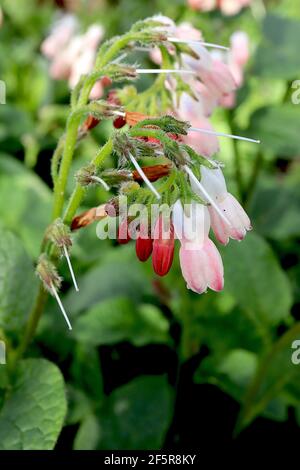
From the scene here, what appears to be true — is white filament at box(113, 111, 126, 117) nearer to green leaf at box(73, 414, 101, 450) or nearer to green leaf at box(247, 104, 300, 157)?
green leaf at box(73, 414, 101, 450)

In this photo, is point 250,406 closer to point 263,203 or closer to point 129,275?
point 129,275

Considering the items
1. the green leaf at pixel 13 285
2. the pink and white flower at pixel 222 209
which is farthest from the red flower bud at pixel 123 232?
the green leaf at pixel 13 285

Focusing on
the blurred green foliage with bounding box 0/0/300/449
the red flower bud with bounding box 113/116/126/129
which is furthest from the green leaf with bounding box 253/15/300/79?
the red flower bud with bounding box 113/116/126/129

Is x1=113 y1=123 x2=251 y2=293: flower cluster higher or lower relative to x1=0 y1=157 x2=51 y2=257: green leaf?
higher

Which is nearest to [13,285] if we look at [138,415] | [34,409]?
[34,409]

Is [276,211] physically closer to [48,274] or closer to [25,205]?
[25,205]
